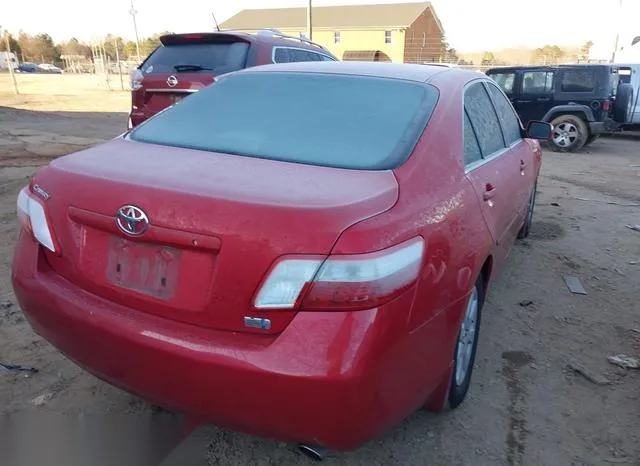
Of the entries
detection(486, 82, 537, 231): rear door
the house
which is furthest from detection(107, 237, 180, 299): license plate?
the house

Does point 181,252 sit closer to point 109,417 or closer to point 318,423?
point 318,423

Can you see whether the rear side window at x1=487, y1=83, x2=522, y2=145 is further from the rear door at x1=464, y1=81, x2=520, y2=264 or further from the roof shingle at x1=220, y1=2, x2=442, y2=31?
the roof shingle at x1=220, y1=2, x2=442, y2=31

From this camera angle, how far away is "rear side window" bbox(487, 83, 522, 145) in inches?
148

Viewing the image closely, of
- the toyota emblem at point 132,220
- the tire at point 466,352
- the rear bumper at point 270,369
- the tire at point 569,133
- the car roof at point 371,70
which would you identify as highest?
the car roof at point 371,70

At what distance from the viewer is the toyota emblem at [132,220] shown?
71.7 inches

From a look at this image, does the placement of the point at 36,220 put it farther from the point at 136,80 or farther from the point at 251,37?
the point at 251,37

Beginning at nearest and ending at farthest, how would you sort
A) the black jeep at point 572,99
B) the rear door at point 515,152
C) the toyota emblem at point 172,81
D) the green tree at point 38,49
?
1. the rear door at point 515,152
2. the toyota emblem at point 172,81
3. the black jeep at point 572,99
4. the green tree at point 38,49

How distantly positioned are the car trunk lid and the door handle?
776 millimetres

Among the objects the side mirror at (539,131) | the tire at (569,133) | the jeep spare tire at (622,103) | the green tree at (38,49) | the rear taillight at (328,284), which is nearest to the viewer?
the rear taillight at (328,284)

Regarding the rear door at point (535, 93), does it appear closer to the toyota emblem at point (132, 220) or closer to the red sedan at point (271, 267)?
the red sedan at point (271, 267)

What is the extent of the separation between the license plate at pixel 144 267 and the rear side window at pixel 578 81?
42.1 feet

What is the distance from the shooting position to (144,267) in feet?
6.17

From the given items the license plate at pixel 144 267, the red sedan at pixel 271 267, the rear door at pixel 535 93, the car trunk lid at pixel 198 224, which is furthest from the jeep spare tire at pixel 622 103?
the license plate at pixel 144 267

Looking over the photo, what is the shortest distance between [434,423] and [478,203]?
40.9 inches
